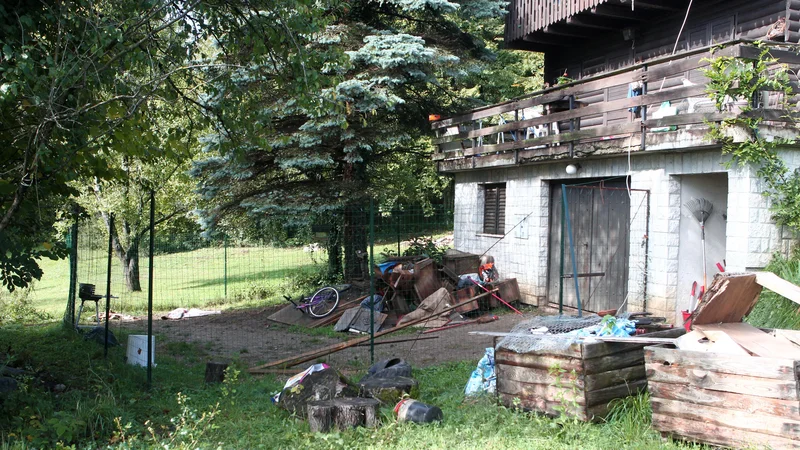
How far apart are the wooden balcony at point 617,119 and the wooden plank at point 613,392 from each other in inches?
180

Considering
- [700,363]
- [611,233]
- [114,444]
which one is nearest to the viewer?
[700,363]

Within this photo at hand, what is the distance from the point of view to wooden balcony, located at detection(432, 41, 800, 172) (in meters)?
8.59

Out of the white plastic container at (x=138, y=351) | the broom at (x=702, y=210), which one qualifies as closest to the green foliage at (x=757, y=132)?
the broom at (x=702, y=210)

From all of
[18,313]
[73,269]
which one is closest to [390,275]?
[73,269]

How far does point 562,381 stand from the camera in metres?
5.28

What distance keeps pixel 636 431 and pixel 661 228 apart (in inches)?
226

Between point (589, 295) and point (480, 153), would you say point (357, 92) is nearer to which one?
point (480, 153)

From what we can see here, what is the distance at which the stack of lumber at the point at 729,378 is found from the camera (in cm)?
426

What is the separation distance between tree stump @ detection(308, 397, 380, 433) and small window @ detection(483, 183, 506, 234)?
9327 millimetres

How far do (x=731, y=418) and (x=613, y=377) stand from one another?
1.03 meters

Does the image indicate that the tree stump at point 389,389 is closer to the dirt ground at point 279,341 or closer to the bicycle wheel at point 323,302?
the dirt ground at point 279,341

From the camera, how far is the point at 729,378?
177 inches

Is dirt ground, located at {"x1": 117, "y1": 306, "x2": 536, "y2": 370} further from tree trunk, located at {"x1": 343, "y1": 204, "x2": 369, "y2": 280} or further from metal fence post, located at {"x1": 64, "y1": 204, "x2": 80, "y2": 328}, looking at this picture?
tree trunk, located at {"x1": 343, "y1": 204, "x2": 369, "y2": 280}

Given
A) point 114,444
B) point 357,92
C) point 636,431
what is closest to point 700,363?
point 636,431
